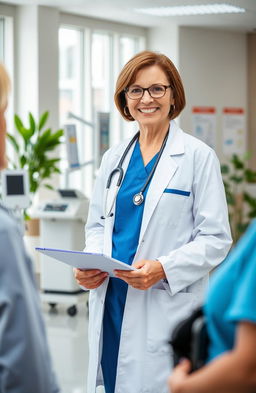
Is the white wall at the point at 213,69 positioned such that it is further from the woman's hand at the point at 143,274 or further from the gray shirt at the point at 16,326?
the gray shirt at the point at 16,326

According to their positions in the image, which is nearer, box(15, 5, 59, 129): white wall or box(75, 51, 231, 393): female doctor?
box(75, 51, 231, 393): female doctor

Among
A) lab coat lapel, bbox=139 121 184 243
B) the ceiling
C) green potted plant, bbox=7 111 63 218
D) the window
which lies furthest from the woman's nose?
the window

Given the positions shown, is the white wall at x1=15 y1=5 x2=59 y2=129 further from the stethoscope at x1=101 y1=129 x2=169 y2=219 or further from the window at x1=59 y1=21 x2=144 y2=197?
the stethoscope at x1=101 y1=129 x2=169 y2=219

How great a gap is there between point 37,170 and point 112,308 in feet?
14.2

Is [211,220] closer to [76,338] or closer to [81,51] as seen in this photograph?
[76,338]

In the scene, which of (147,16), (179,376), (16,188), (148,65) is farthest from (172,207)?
(147,16)

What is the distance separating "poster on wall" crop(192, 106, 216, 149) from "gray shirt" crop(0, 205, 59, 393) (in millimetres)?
7716

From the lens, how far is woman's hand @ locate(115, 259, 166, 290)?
2.21 meters

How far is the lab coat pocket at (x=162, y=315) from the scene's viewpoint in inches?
90.0

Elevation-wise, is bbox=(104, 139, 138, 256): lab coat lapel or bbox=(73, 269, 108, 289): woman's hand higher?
bbox=(104, 139, 138, 256): lab coat lapel

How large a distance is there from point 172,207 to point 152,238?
12cm

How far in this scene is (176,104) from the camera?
2490mm

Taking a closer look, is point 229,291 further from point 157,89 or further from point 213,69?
point 213,69

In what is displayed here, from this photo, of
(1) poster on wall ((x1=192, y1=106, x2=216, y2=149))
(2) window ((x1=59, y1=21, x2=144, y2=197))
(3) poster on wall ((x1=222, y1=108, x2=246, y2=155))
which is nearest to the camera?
(2) window ((x1=59, y1=21, x2=144, y2=197))
